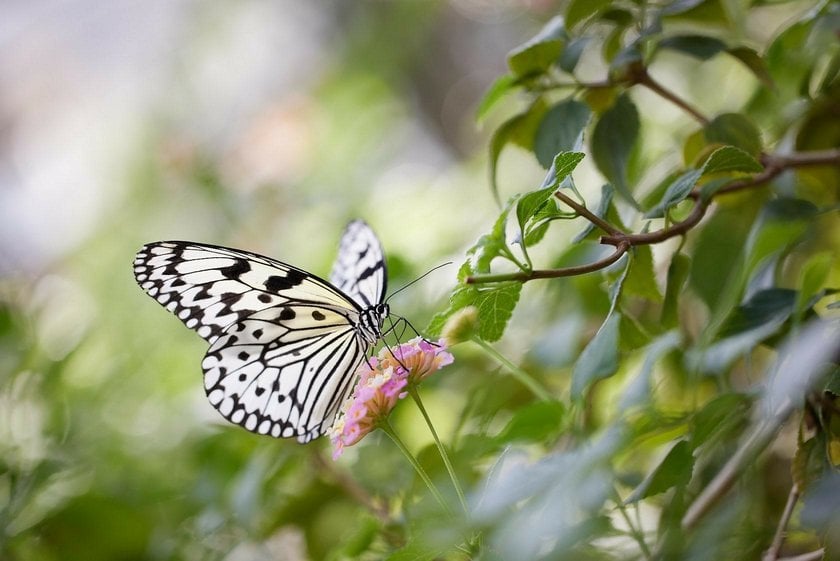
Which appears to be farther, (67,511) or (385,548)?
(67,511)

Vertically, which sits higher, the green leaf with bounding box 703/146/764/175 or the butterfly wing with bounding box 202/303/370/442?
the butterfly wing with bounding box 202/303/370/442

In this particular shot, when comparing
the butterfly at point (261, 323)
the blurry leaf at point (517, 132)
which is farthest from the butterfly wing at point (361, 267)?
the blurry leaf at point (517, 132)

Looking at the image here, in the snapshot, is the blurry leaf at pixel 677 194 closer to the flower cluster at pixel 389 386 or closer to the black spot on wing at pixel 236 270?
the flower cluster at pixel 389 386

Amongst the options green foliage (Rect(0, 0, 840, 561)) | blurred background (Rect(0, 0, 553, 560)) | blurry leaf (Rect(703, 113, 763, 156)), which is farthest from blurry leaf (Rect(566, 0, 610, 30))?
blurred background (Rect(0, 0, 553, 560))

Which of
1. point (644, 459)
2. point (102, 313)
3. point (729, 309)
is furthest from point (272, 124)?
point (729, 309)

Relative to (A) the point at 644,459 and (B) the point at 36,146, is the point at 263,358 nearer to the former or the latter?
(A) the point at 644,459

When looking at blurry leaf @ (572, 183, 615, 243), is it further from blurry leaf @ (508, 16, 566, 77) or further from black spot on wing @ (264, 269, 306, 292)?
black spot on wing @ (264, 269, 306, 292)
